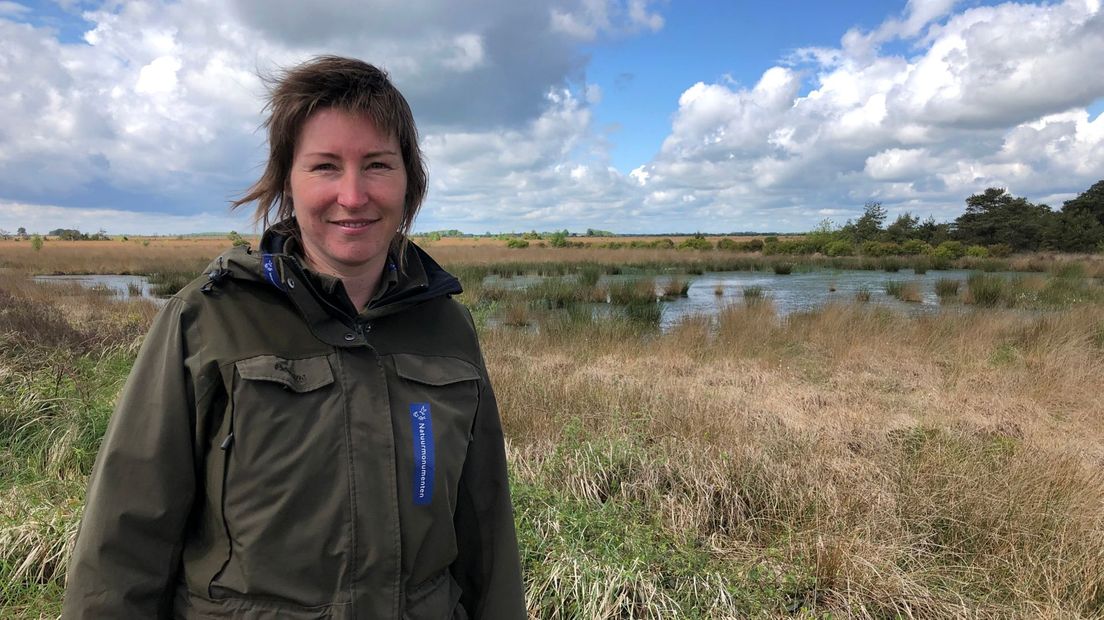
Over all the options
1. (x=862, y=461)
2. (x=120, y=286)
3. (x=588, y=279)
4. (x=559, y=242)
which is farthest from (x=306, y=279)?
(x=559, y=242)

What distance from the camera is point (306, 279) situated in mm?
1196

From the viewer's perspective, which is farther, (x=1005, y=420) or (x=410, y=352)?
(x=1005, y=420)

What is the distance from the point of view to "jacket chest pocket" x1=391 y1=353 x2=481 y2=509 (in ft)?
4.02

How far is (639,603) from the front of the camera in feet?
9.37

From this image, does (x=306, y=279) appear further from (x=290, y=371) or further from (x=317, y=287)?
(x=290, y=371)

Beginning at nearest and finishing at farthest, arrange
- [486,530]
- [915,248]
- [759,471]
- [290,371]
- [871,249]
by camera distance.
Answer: [290,371] → [486,530] → [759,471] → [915,248] → [871,249]

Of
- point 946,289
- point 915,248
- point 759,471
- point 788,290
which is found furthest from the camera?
point 915,248

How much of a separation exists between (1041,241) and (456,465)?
1886 inches

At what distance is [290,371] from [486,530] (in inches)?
25.6

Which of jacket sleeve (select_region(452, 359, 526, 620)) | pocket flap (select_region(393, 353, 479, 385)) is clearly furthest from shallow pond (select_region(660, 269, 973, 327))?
pocket flap (select_region(393, 353, 479, 385))

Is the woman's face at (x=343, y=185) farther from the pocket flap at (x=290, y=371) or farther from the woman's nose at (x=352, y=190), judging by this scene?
the pocket flap at (x=290, y=371)

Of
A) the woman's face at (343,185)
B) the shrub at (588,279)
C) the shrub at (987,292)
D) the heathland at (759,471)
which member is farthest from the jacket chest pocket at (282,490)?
the shrub at (987,292)

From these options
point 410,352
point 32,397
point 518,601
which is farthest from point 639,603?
point 32,397

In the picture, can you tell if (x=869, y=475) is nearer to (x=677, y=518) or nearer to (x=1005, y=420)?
(x=677, y=518)
